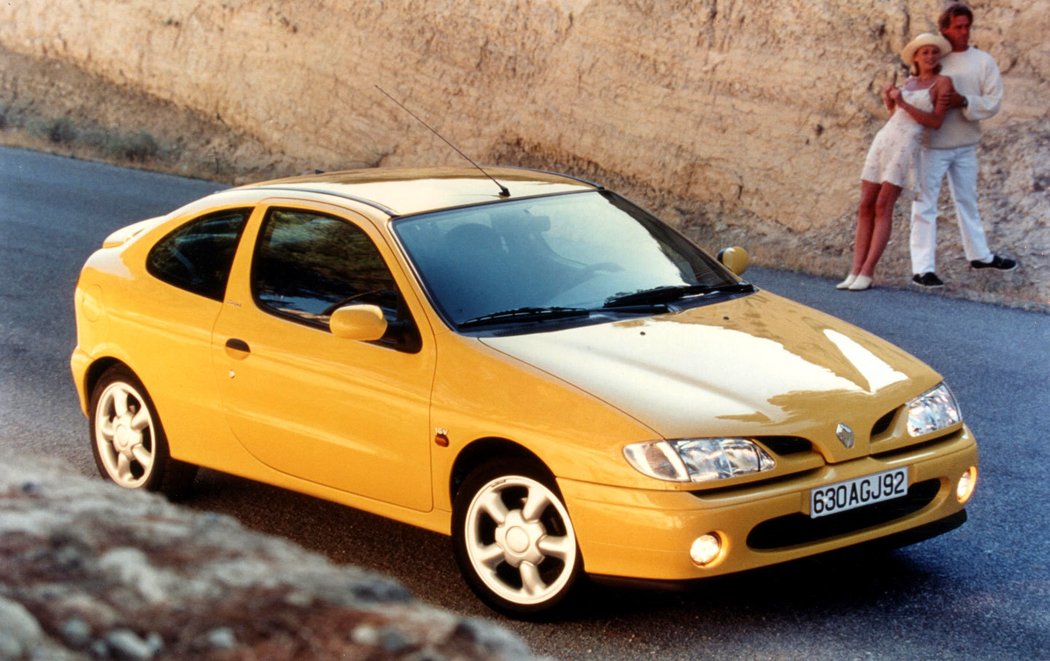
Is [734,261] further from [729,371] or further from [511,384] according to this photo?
[511,384]

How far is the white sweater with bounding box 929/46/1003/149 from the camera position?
1359cm

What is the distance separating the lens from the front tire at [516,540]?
18.9 feet

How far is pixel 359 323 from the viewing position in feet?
20.8

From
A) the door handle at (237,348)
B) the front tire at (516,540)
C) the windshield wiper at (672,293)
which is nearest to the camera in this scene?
the front tire at (516,540)

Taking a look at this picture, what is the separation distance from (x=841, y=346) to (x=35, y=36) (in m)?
26.6

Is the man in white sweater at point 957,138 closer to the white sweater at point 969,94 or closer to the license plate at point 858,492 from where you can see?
the white sweater at point 969,94

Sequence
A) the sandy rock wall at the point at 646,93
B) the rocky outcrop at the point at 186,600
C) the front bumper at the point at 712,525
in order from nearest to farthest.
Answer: the rocky outcrop at the point at 186,600 → the front bumper at the point at 712,525 → the sandy rock wall at the point at 646,93

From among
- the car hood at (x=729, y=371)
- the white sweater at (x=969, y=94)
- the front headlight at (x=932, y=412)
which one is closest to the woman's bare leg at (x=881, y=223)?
the white sweater at (x=969, y=94)

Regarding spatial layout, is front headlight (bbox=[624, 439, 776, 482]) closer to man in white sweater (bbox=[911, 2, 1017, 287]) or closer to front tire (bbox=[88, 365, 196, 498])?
front tire (bbox=[88, 365, 196, 498])

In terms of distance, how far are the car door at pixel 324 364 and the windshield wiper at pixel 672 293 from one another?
897mm

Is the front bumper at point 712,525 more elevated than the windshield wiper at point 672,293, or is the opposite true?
the windshield wiper at point 672,293

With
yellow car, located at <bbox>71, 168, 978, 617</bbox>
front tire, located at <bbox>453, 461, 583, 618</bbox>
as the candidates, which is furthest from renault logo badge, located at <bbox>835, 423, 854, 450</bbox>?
front tire, located at <bbox>453, 461, 583, 618</bbox>

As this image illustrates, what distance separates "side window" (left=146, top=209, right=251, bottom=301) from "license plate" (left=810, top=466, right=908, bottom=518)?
292 cm

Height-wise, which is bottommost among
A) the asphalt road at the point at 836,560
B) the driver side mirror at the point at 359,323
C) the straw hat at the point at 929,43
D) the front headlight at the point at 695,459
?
the asphalt road at the point at 836,560
